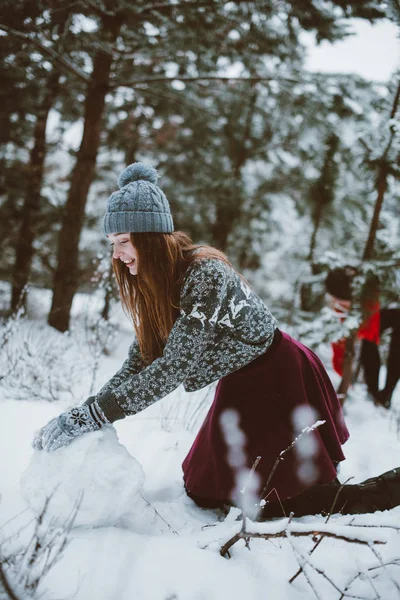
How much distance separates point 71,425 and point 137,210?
3.26 ft

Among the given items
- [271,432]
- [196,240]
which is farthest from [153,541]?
[196,240]

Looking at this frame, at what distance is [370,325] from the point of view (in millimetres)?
3916

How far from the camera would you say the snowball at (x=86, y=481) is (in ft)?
5.28

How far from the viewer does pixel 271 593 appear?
139cm

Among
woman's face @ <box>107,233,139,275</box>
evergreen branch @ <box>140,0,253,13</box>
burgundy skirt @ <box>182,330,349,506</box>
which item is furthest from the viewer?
evergreen branch @ <box>140,0,253,13</box>

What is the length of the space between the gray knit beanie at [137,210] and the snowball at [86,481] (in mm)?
950

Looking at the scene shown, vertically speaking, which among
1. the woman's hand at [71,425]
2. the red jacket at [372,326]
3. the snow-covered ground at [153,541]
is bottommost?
the snow-covered ground at [153,541]

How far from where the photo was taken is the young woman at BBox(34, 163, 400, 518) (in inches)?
65.8

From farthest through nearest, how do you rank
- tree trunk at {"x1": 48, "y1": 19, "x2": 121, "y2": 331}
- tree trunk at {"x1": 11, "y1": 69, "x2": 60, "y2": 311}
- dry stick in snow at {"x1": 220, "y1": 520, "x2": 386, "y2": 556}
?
tree trunk at {"x1": 11, "y1": 69, "x2": 60, "y2": 311}, tree trunk at {"x1": 48, "y1": 19, "x2": 121, "y2": 331}, dry stick in snow at {"x1": 220, "y1": 520, "x2": 386, "y2": 556}

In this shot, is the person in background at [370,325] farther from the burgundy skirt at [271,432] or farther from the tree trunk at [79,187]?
the tree trunk at [79,187]

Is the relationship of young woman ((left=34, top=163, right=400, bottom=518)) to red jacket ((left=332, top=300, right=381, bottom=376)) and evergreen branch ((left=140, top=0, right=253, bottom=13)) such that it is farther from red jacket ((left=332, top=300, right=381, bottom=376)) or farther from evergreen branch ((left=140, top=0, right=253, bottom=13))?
evergreen branch ((left=140, top=0, right=253, bottom=13))

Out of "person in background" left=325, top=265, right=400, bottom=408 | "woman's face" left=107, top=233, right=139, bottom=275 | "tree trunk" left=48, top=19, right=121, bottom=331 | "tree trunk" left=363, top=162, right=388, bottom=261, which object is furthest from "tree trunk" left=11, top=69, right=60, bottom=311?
"woman's face" left=107, top=233, right=139, bottom=275

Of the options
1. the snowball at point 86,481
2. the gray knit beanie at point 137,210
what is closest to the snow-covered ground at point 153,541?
the snowball at point 86,481

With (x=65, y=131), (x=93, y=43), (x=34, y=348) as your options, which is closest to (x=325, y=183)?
(x=93, y=43)
